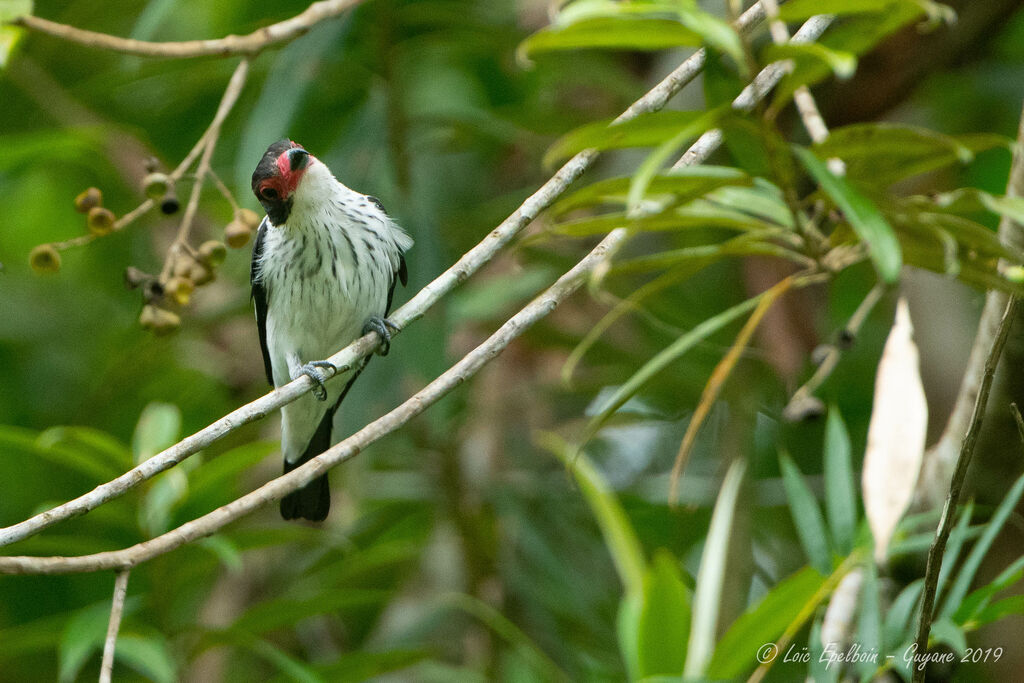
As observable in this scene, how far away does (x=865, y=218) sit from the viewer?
1.44 metres

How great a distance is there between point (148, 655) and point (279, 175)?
145 cm

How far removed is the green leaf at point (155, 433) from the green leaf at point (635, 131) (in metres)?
1.95

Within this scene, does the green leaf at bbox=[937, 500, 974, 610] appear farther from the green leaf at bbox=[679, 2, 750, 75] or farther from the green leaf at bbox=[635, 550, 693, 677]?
the green leaf at bbox=[679, 2, 750, 75]

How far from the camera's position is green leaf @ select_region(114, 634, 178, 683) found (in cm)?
291

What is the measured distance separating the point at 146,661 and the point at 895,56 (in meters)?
3.23

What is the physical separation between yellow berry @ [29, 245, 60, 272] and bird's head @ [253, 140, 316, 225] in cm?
70

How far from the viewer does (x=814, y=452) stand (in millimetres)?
4348

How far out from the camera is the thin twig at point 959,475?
1681 millimetres

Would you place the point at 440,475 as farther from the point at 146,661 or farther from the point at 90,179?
the point at 90,179

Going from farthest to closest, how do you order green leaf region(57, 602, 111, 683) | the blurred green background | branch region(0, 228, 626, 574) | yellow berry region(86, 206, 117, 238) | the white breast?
the blurred green background < the white breast < green leaf region(57, 602, 111, 683) < yellow berry region(86, 206, 117, 238) < branch region(0, 228, 626, 574)

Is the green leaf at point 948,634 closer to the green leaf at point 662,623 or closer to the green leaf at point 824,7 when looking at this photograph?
the green leaf at point 662,623

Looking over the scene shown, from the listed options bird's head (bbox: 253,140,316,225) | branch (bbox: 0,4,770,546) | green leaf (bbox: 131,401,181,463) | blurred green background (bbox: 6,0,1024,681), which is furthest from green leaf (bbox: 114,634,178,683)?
bird's head (bbox: 253,140,316,225)

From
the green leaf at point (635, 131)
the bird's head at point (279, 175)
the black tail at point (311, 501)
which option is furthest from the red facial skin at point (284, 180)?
the green leaf at point (635, 131)

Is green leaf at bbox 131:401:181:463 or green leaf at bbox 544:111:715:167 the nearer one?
green leaf at bbox 544:111:715:167
